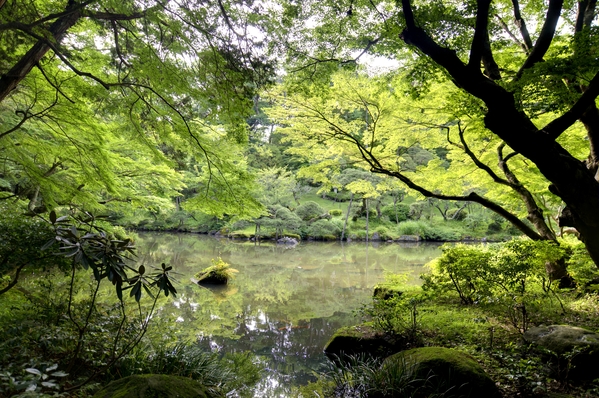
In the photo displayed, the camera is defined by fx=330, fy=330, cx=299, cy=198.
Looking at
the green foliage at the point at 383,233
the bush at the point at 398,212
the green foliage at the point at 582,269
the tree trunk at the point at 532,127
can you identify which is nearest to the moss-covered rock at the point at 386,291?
the green foliage at the point at 582,269

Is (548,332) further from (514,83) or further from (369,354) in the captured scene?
(514,83)

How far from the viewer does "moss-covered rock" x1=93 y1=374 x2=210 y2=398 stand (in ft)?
6.87

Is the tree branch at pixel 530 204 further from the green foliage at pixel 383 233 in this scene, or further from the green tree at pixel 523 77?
the green foliage at pixel 383 233

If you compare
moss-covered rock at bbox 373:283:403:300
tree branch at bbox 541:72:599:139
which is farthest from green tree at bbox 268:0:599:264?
moss-covered rock at bbox 373:283:403:300

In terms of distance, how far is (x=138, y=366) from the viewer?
328 centimetres

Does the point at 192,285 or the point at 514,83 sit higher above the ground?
the point at 514,83

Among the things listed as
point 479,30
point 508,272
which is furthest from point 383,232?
point 479,30

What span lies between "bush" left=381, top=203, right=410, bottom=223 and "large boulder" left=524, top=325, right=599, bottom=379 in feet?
76.6

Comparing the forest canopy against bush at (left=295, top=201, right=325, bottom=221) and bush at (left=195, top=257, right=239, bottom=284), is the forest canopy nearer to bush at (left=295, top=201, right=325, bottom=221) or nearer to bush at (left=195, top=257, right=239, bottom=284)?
bush at (left=195, top=257, right=239, bottom=284)

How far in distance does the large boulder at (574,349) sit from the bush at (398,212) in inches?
919

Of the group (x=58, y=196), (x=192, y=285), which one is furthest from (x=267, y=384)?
(x=192, y=285)

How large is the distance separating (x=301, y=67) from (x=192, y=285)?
6.76 metres

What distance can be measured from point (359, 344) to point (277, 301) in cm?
360

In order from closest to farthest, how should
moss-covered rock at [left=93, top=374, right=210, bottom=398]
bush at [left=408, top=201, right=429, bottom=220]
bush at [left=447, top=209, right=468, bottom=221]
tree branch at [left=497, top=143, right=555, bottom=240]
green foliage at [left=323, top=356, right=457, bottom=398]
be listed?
moss-covered rock at [left=93, top=374, right=210, bottom=398] → green foliage at [left=323, top=356, right=457, bottom=398] → tree branch at [left=497, top=143, right=555, bottom=240] → bush at [left=408, top=201, right=429, bottom=220] → bush at [left=447, top=209, right=468, bottom=221]
